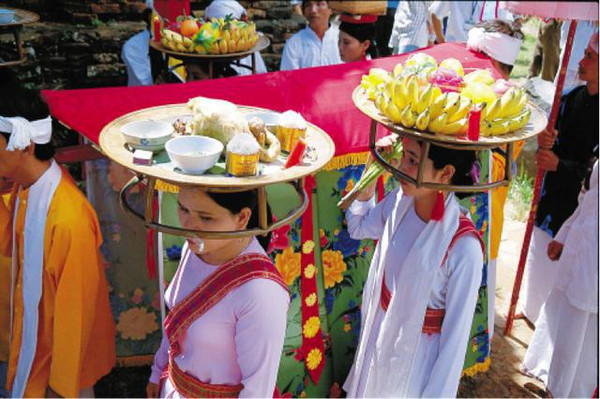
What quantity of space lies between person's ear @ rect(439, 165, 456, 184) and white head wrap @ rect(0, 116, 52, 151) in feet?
5.65

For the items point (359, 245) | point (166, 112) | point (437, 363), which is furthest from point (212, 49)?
point (437, 363)

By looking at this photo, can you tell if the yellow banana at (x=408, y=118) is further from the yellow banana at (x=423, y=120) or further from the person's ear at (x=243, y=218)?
the person's ear at (x=243, y=218)

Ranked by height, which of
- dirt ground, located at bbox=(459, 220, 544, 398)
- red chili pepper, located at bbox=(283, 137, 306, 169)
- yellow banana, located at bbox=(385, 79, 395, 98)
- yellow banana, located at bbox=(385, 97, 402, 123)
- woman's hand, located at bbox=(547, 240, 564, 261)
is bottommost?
dirt ground, located at bbox=(459, 220, 544, 398)

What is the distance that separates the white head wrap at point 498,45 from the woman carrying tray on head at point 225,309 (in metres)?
2.45

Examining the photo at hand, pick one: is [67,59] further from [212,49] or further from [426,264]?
[426,264]

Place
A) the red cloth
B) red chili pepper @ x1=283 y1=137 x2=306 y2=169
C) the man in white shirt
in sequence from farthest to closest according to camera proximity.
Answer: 1. the man in white shirt
2. the red cloth
3. red chili pepper @ x1=283 y1=137 x2=306 y2=169

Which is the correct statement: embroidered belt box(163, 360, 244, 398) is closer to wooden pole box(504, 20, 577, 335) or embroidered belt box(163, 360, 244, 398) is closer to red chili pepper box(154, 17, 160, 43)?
wooden pole box(504, 20, 577, 335)

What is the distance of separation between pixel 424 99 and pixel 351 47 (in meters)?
3.02

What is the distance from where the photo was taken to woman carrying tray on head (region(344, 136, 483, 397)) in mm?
2439

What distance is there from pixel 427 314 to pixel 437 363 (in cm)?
20

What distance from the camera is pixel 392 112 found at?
222 cm

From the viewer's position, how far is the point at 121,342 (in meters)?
3.56

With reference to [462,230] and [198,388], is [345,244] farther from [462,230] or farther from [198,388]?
[198,388]

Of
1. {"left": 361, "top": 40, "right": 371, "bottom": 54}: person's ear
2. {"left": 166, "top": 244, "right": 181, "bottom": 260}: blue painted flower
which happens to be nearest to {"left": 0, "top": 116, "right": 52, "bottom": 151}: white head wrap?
{"left": 166, "top": 244, "right": 181, "bottom": 260}: blue painted flower
